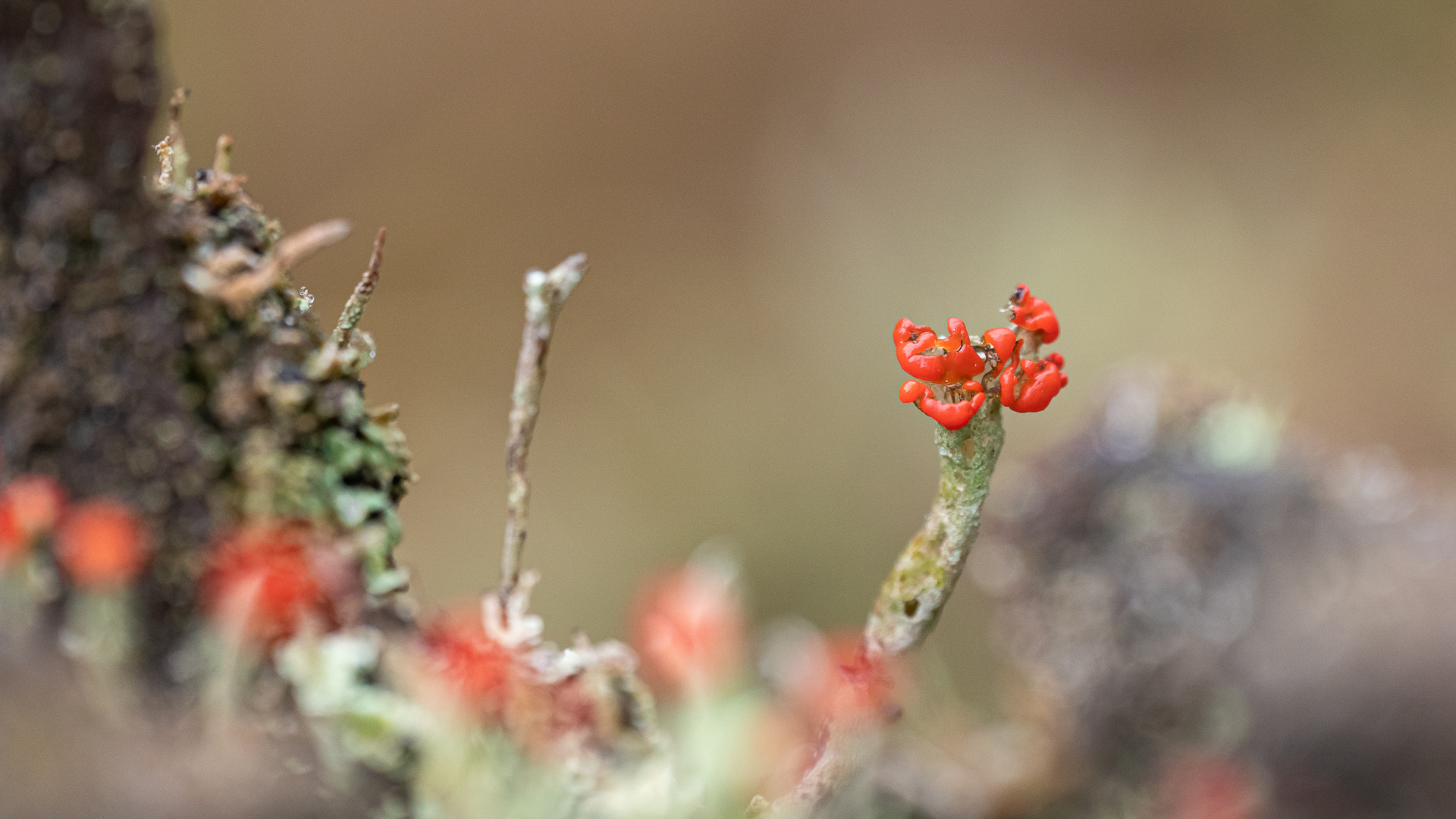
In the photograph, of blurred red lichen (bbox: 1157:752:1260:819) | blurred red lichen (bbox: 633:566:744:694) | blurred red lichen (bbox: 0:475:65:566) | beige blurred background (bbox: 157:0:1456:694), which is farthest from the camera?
beige blurred background (bbox: 157:0:1456:694)

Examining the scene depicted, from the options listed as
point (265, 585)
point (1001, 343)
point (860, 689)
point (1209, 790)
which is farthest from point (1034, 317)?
point (1209, 790)

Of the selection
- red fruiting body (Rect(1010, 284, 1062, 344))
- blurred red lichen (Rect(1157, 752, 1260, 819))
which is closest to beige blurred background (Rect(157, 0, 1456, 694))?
blurred red lichen (Rect(1157, 752, 1260, 819))

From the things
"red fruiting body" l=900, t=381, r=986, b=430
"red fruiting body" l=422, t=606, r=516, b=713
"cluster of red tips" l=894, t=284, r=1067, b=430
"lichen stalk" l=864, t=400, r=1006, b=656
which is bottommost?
"red fruiting body" l=422, t=606, r=516, b=713

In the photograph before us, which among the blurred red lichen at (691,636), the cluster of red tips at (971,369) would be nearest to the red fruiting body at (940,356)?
the cluster of red tips at (971,369)

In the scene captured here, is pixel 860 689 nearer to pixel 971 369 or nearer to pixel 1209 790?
pixel 971 369

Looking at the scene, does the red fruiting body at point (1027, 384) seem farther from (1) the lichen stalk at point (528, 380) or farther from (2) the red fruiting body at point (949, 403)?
(1) the lichen stalk at point (528, 380)

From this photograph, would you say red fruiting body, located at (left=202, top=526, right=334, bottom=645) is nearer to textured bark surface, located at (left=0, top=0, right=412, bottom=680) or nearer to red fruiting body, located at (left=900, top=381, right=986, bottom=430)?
textured bark surface, located at (left=0, top=0, right=412, bottom=680)
